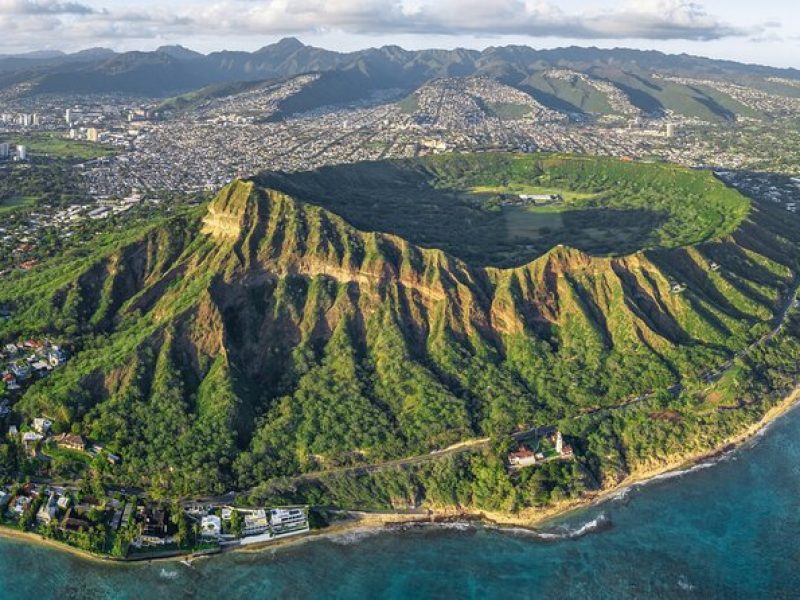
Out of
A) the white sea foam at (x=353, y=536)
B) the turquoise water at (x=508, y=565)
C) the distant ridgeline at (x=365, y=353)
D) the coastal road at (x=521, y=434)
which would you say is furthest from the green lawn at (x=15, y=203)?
the white sea foam at (x=353, y=536)

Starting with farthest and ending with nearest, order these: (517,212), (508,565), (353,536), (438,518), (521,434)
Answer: (517,212) → (521,434) → (438,518) → (353,536) → (508,565)

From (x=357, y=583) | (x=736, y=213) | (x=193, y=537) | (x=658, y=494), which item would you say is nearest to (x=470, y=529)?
(x=357, y=583)

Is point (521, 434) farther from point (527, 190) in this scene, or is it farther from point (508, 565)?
point (527, 190)

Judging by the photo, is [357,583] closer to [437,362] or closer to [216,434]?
[216,434]

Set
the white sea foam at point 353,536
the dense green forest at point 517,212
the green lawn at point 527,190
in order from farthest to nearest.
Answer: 1. the green lawn at point 527,190
2. the dense green forest at point 517,212
3. the white sea foam at point 353,536

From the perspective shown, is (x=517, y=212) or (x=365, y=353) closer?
(x=365, y=353)

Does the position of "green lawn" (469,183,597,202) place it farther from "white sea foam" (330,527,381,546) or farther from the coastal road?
"white sea foam" (330,527,381,546)

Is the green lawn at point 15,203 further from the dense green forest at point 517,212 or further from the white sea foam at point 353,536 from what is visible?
the white sea foam at point 353,536

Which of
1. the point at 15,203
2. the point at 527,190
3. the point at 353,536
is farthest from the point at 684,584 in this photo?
the point at 15,203
